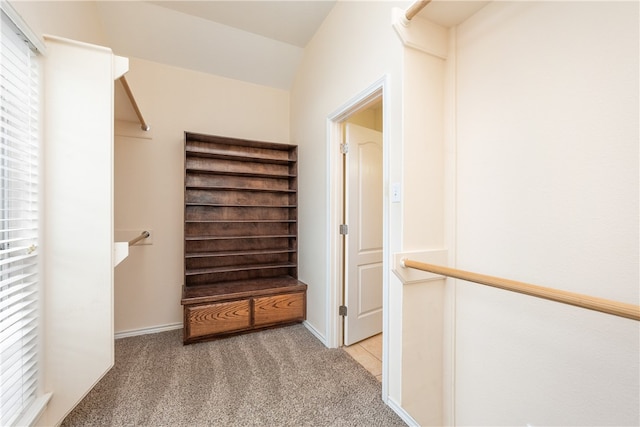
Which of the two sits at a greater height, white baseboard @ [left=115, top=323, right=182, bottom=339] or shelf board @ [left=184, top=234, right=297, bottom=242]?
shelf board @ [left=184, top=234, right=297, bottom=242]

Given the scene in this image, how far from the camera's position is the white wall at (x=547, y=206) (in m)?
0.93

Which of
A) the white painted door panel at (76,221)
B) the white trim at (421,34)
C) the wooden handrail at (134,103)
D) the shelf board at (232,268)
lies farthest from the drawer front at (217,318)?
the white trim at (421,34)

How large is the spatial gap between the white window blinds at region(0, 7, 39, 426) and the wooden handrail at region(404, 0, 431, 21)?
67.3 inches

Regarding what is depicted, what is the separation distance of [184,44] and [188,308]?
248cm

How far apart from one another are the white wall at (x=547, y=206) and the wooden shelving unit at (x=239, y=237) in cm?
172

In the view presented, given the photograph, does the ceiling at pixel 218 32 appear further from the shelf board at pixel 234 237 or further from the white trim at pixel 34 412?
the white trim at pixel 34 412

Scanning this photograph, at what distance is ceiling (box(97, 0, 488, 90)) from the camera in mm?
2199

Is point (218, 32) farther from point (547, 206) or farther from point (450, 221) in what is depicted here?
point (547, 206)

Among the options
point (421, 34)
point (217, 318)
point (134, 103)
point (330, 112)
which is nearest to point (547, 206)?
point (421, 34)

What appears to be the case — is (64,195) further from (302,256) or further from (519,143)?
→ (519,143)

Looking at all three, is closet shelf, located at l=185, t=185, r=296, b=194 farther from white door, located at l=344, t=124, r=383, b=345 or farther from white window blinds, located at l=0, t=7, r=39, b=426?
white window blinds, located at l=0, t=7, r=39, b=426

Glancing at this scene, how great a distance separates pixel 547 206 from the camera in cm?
112

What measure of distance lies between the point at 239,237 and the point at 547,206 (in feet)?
7.83

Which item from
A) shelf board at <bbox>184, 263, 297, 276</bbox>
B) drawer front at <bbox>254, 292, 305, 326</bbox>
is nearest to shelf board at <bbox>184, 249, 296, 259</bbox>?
shelf board at <bbox>184, 263, 297, 276</bbox>
